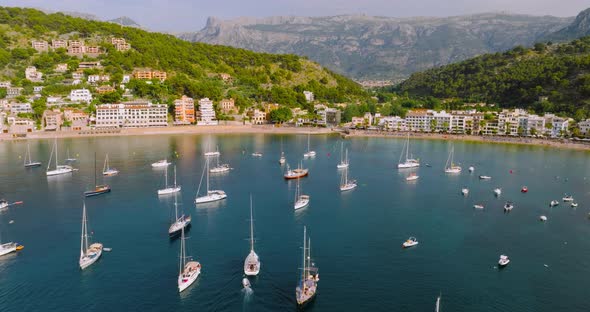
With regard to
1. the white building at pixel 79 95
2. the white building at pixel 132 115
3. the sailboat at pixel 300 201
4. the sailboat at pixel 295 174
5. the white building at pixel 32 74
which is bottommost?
the sailboat at pixel 300 201

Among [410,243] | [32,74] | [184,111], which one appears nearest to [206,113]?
[184,111]

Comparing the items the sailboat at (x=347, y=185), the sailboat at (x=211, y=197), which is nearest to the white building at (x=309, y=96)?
the sailboat at (x=347, y=185)

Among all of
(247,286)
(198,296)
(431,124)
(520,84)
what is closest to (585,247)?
(247,286)

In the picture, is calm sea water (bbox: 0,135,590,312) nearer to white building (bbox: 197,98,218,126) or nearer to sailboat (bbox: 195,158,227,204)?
sailboat (bbox: 195,158,227,204)

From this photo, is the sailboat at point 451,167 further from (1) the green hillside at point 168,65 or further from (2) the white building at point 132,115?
(2) the white building at point 132,115

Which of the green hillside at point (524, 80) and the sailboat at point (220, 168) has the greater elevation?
the green hillside at point (524, 80)

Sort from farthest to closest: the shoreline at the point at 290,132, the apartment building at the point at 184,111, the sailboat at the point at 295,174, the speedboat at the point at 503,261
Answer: the apartment building at the point at 184,111, the shoreline at the point at 290,132, the sailboat at the point at 295,174, the speedboat at the point at 503,261

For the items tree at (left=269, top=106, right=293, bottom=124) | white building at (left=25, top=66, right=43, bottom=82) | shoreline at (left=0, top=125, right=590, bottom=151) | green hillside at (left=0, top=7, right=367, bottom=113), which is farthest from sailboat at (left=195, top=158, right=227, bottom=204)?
white building at (left=25, top=66, right=43, bottom=82)

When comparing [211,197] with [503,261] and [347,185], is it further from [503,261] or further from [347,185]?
[503,261]
